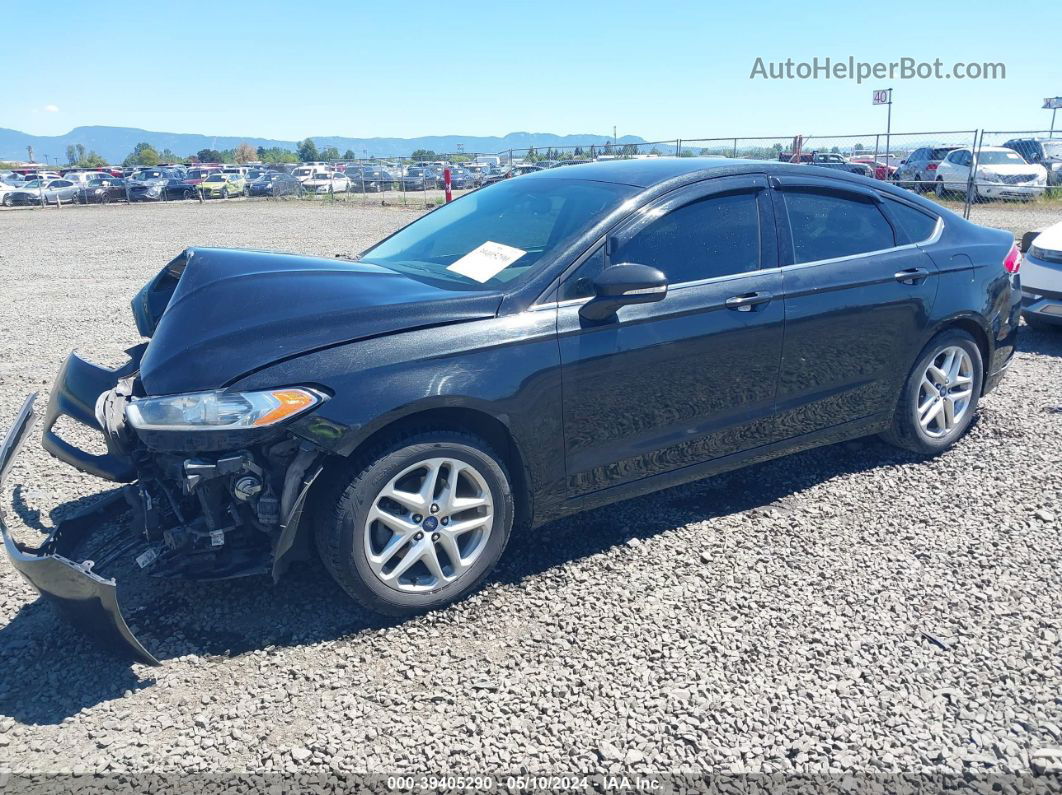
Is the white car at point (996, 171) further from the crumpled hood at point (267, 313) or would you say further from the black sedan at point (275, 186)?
the black sedan at point (275, 186)

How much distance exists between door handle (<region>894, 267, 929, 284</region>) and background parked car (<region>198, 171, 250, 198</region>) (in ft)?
125

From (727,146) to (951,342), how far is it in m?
17.6

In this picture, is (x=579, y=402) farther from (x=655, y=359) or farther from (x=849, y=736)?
(x=849, y=736)

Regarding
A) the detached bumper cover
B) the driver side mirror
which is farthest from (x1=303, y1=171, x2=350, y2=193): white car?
the detached bumper cover

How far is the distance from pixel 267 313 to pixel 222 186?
38.9m

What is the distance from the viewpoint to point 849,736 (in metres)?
2.54

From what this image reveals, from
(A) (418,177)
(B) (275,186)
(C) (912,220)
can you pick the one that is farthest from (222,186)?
(C) (912,220)

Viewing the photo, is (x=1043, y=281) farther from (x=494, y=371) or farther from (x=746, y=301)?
(x=494, y=371)

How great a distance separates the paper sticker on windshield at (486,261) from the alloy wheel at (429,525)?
92cm

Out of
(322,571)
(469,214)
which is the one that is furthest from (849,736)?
(469,214)

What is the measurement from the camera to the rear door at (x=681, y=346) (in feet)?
11.1

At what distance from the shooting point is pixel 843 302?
4070 mm

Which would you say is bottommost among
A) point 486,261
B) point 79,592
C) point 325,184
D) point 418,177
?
point 79,592

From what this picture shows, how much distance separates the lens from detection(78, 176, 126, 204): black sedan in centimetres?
3591
